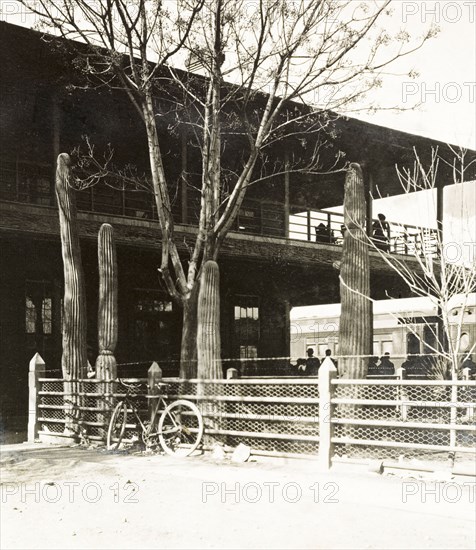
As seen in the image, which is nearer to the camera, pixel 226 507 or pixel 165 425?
pixel 226 507

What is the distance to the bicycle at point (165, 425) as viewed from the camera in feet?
35.5

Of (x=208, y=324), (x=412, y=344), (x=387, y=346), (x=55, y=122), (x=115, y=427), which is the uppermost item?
(x=55, y=122)

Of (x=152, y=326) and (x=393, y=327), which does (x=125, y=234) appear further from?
(x=393, y=327)

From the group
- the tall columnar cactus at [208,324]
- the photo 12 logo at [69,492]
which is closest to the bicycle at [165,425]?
the tall columnar cactus at [208,324]

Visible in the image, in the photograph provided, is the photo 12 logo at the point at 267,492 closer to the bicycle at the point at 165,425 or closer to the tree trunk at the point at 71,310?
the bicycle at the point at 165,425

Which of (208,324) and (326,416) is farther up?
(208,324)

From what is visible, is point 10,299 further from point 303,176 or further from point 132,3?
point 303,176

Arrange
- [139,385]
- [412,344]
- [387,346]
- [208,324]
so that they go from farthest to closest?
[387,346] → [412,344] → [139,385] → [208,324]

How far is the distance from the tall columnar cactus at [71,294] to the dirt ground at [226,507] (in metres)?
2.86

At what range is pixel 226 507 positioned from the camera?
23.6ft

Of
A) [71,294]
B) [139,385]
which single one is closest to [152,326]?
[71,294]

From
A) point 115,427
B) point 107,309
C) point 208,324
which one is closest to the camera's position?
point 208,324

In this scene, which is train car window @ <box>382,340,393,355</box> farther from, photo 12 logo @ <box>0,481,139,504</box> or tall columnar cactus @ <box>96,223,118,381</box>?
photo 12 logo @ <box>0,481,139,504</box>

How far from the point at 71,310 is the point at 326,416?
17.7ft
